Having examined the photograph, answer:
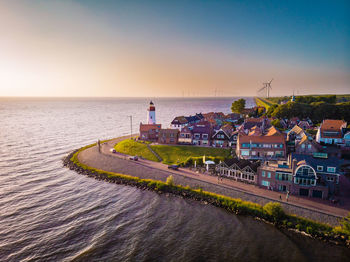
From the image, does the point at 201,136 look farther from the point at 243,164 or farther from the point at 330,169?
the point at 330,169

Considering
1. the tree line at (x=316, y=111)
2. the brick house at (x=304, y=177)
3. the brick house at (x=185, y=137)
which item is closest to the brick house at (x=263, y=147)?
the brick house at (x=304, y=177)

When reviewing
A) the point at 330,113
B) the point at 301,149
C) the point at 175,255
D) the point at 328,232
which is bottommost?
the point at 175,255

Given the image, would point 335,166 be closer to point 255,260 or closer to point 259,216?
point 259,216

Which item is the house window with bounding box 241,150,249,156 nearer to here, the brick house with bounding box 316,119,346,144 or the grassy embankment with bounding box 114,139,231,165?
the grassy embankment with bounding box 114,139,231,165

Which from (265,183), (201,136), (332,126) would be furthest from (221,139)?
(332,126)

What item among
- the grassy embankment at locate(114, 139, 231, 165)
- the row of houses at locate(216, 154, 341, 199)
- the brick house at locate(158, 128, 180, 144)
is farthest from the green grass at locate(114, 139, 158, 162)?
the row of houses at locate(216, 154, 341, 199)

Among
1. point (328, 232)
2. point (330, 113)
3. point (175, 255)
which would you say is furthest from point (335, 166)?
point (330, 113)

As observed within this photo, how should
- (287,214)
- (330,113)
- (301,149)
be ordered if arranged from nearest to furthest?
(287,214)
(301,149)
(330,113)
